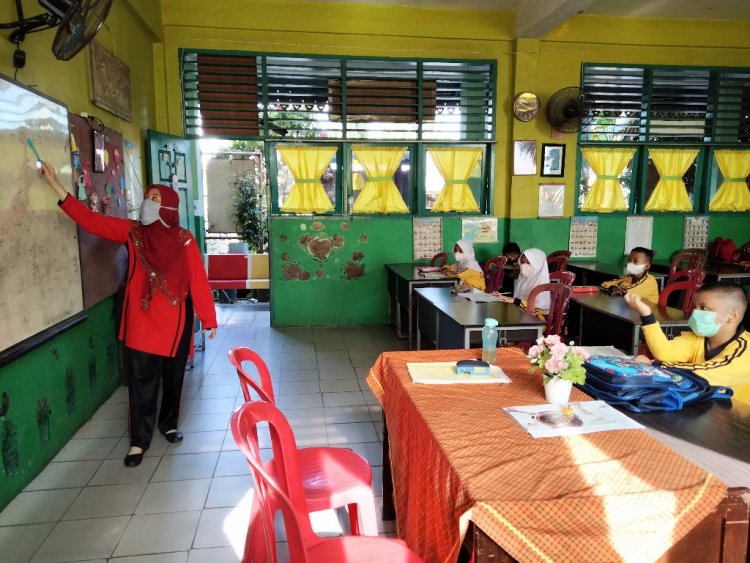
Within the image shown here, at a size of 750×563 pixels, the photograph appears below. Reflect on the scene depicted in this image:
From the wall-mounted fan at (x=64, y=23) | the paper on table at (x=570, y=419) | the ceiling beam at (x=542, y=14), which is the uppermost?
the ceiling beam at (x=542, y=14)

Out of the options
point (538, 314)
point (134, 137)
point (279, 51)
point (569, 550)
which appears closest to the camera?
point (569, 550)

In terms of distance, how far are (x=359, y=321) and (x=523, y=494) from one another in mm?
5372

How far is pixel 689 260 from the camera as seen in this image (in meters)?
6.69

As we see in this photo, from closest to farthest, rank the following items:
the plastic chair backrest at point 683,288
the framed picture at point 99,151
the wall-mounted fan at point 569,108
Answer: the framed picture at point 99,151 < the plastic chair backrest at point 683,288 < the wall-mounted fan at point 569,108

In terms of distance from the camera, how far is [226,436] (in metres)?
3.43

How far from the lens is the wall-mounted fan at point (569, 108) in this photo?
6172 mm

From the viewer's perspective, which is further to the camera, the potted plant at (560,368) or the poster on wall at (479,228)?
the poster on wall at (479,228)

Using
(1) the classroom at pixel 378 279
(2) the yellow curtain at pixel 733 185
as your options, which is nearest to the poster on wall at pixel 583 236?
(1) the classroom at pixel 378 279

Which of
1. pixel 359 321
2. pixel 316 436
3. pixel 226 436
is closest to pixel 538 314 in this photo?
pixel 316 436

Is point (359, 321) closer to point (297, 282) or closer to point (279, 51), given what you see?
point (297, 282)

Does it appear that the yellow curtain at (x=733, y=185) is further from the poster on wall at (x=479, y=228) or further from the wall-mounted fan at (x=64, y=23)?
the wall-mounted fan at (x=64, y=23)

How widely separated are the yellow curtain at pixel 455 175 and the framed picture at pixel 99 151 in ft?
12.4

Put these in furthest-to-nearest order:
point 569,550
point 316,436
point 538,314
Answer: point 538,314
point 316,436
point 569,550

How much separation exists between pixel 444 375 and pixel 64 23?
2242mm
